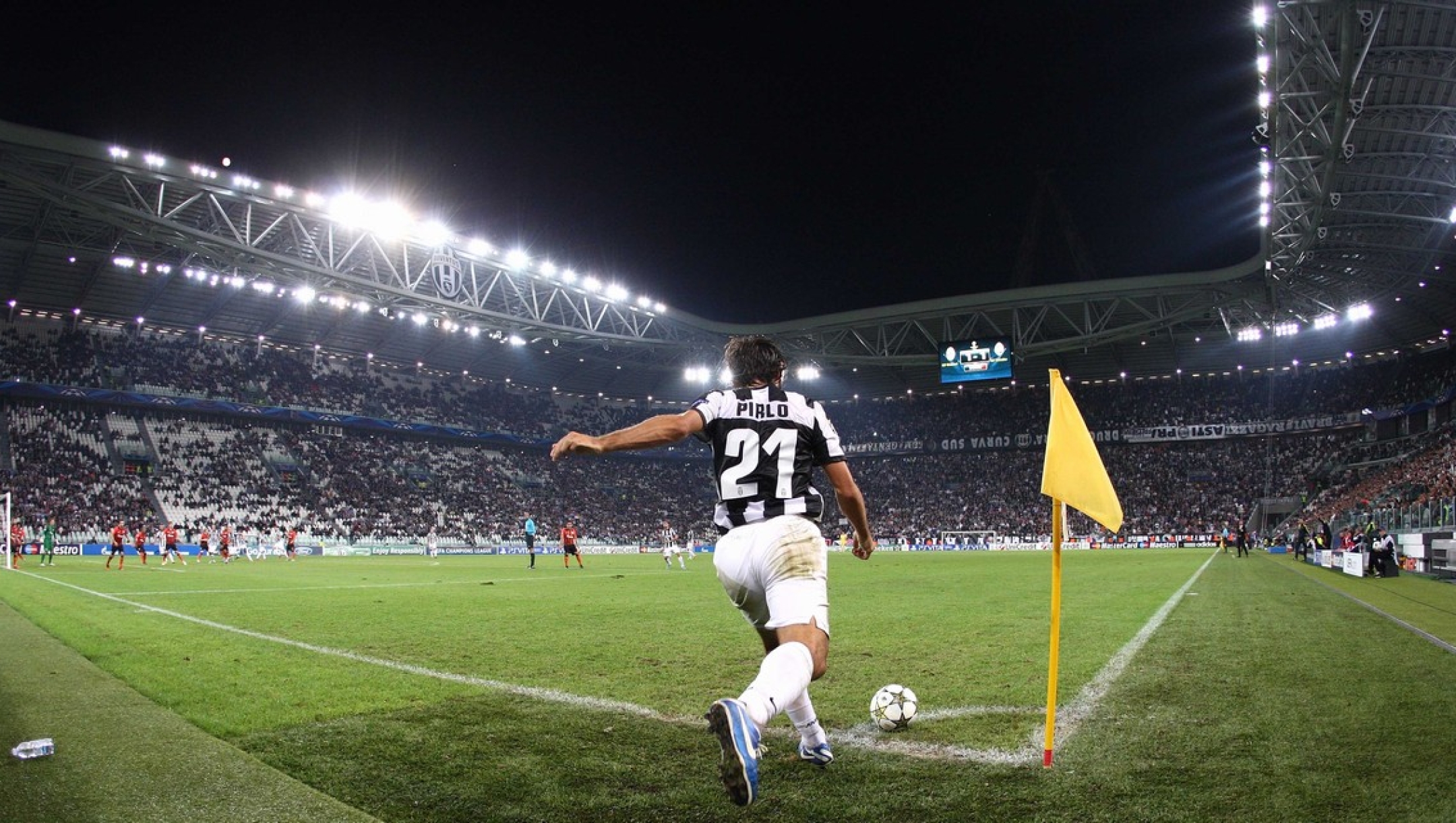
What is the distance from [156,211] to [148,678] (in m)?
31.8

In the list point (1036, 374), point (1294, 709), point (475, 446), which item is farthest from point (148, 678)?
point (1036, 374)

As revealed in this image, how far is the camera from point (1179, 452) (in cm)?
6291

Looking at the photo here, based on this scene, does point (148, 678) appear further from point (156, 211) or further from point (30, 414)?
point (30, 414)

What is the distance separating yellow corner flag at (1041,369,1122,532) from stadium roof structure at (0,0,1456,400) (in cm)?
2097

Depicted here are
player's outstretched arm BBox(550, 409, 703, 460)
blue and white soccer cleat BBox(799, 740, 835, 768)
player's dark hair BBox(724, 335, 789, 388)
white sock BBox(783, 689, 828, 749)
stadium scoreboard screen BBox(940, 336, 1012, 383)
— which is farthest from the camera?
stadium scoreboard screen BBox(940, 336, 1012, 383)

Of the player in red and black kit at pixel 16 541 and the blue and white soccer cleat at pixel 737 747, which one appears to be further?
the player in red and black kit at pixel 16 541

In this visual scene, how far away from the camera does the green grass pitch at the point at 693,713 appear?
3842 millimetres

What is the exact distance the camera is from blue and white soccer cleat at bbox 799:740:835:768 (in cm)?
443

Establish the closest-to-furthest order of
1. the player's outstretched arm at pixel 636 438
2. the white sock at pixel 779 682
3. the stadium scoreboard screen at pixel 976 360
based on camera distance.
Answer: the white sock at pixel 779 682 < the player's outstretched arm at pixel 636 438 < the stadium scoreboard screen at pixel 976 360

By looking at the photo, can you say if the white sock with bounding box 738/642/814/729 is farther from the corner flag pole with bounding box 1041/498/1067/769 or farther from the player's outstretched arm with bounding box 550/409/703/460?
the corner flag pole with bounding box 1041/498/1067/769

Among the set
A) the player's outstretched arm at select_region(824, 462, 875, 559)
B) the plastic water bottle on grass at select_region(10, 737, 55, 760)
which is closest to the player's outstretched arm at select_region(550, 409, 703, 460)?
the player's outstretched arm at select_region(824, 462, 875, 559)

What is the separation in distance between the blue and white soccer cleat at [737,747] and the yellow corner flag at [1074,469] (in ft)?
7.39

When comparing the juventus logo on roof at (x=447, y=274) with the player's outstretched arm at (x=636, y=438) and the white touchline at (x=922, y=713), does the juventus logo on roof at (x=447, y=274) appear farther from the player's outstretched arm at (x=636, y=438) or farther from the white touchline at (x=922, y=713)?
the player's outstretched arm at (x=636, y=438)

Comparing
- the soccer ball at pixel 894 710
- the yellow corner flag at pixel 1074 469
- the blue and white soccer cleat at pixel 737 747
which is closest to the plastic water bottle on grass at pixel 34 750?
the blue and white soccer cleat at pixel 737 747
